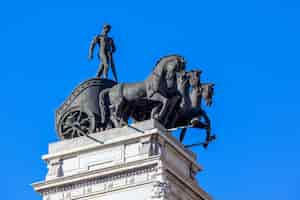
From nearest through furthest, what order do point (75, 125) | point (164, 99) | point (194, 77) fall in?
point (164, 99)
point (194, 77)
point (75, 125)

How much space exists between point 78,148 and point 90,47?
5.80 metres

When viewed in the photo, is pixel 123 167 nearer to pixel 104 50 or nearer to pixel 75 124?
pixel 75 124

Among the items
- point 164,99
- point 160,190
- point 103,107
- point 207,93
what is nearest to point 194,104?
point 207,93

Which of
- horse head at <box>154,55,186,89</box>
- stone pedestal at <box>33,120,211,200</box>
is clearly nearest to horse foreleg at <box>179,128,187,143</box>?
stone pedestal at <box>33,120,211,200</box>

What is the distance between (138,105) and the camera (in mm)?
61344

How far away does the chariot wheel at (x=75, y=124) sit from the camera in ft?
203

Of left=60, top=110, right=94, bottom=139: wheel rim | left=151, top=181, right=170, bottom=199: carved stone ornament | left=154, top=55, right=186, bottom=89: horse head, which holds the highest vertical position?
left=154, top=55, right=186, bottom=89: horse head

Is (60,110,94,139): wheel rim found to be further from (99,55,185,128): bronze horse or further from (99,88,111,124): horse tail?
(99,55,185,128): bronze horse

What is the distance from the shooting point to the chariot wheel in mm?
61750

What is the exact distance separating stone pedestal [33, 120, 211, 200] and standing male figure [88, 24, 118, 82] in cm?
435

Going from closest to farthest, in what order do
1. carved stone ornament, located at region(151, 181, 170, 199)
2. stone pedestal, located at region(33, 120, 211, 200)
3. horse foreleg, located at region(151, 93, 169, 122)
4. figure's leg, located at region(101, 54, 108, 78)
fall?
carved stone ornament, located at region(151, 181, 170, 199) < stone pedestal, located at region(33, 120, 211, 200) < horse foreleg, located at region(151, 93, 169, 122) < figure's leg, located at region(101, 54, 108, 78)

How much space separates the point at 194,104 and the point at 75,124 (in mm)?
5423

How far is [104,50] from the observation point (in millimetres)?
64062

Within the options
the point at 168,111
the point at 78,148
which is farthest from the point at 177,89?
the point at 78,148
